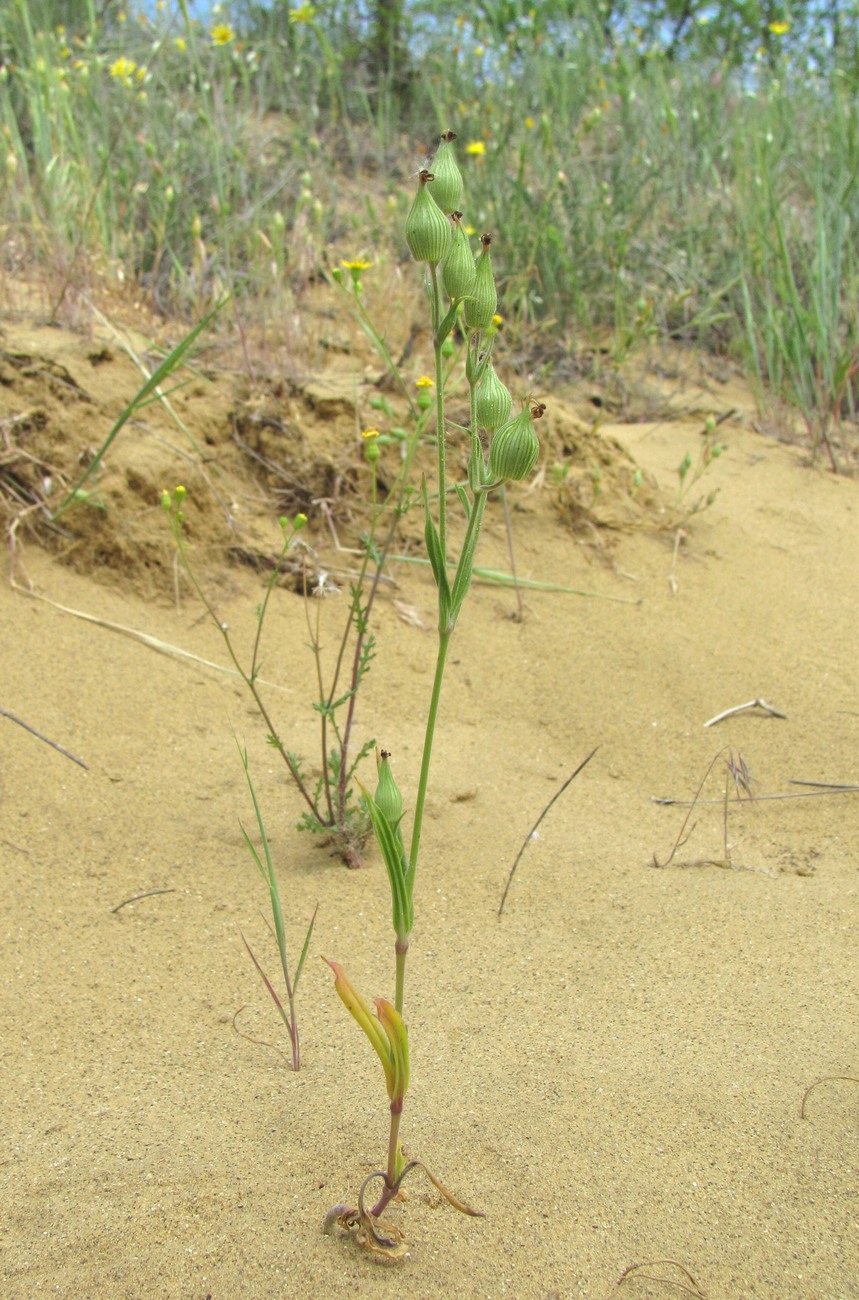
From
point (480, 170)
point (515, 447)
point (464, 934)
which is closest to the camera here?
point (515, 447)

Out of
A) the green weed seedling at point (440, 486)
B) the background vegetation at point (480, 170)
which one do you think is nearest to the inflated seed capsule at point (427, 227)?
the green weed seedling at point (440, 486)

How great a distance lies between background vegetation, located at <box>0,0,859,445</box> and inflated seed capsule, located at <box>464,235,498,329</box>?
6.28 ft

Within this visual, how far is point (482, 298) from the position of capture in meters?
0.98

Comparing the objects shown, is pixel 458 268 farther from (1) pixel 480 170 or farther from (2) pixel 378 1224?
(1) pixel 480 170

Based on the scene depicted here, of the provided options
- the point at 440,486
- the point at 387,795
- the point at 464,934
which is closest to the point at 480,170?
the point at 464,934

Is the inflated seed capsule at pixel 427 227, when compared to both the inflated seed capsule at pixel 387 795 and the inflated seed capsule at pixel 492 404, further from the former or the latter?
the inflated seed capsule at pixel 387 795

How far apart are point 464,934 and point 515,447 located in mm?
829

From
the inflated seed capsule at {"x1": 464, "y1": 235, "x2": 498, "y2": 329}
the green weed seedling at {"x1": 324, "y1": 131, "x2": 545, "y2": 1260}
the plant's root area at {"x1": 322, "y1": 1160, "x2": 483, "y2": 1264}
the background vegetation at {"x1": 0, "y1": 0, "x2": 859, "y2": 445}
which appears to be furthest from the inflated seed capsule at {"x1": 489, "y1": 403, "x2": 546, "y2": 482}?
the background vegetation at {"x1": 0, "y1": 0, "x2": 859, "y2": 445}

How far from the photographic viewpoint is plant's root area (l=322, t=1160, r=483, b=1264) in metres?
0.96

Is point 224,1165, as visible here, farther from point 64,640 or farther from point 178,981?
point 64,640

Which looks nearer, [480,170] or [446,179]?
[446,179]

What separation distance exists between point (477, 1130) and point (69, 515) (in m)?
1.72

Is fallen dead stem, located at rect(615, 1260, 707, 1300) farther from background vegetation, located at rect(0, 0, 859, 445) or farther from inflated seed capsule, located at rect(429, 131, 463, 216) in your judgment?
background vegetation, located at rect(0, 0, 859, 445)

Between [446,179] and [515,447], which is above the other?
[446,179]
